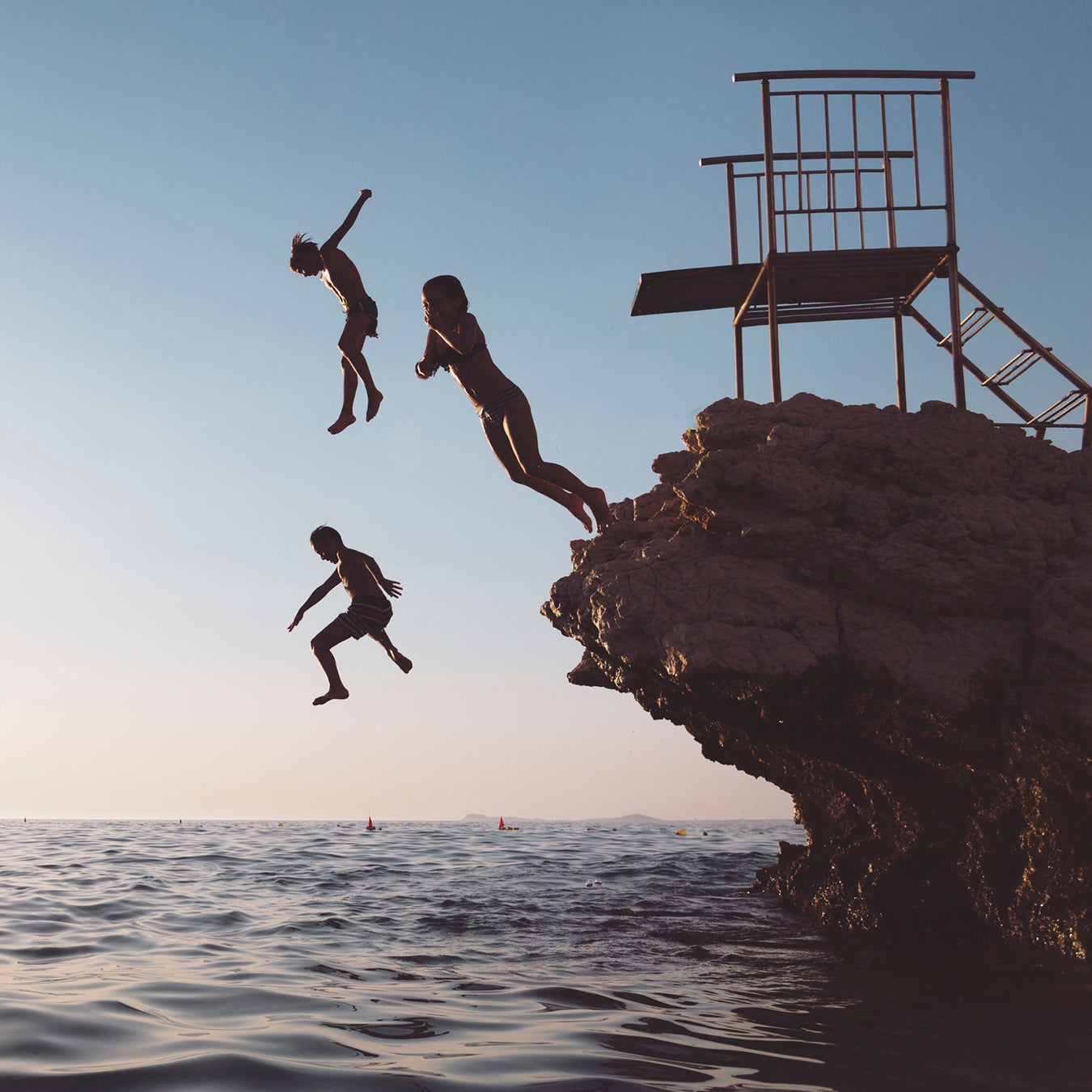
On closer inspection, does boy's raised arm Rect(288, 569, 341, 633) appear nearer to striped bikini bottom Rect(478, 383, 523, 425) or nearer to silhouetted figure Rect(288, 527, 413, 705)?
silhouetted figure Rect(288, 527, 413, 705)

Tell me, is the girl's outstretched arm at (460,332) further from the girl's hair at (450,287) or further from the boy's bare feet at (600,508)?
the boy's bare feet at (600,508)

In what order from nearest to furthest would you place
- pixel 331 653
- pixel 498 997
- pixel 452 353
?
1. pixel 498 997
2. pixel 452 353
3. pixel 331 653

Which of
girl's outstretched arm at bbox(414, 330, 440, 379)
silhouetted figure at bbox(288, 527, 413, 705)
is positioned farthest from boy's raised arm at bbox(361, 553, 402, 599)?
girl's outstretched arm at bbox(414, 330, 440, 379)

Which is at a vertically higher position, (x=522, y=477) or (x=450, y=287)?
(x=450, y=287)

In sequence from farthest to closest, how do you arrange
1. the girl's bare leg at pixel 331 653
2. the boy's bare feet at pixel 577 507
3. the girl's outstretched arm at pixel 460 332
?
the girl's bare leg at pixel 331 653
the boy's bare feet at pixel 577 507
the girl's outstretched arm at pixel 460 332

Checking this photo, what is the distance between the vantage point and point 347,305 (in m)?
8.96

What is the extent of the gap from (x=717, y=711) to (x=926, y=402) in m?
3.20

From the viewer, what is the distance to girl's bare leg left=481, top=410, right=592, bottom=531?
28.5 ft

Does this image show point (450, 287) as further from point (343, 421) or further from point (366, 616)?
point (366, 616)

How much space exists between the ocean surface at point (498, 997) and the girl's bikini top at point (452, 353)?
5080mm

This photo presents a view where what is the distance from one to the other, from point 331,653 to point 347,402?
2477 millimetres

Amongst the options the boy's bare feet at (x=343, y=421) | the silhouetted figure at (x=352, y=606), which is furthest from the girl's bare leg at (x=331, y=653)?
the boy's bare feet at (x=343, y=421)

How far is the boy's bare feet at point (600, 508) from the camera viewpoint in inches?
350

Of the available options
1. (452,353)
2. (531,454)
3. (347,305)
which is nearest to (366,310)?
(347,305)
